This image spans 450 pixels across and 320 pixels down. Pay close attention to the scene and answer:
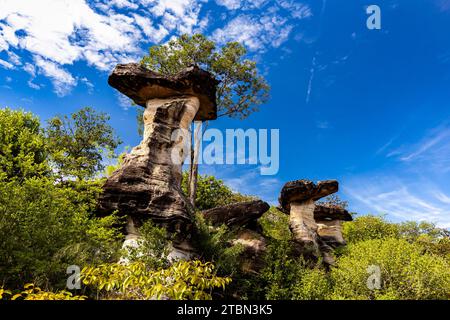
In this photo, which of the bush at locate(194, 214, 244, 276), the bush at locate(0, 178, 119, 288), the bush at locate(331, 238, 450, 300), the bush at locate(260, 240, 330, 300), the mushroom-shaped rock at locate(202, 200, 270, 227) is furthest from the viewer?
the mushroom-shaped rock at locate(202, 200, 270, 227)

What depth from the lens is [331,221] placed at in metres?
26.4

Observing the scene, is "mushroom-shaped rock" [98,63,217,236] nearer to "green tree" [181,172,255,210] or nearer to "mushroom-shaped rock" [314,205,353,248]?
"green tree" [181,172,255,210]

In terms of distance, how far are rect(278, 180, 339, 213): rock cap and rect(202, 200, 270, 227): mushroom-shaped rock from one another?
17.8ft

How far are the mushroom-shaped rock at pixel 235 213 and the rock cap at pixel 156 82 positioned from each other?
6184 mm

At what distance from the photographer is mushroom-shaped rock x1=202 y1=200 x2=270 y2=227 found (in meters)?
15.5

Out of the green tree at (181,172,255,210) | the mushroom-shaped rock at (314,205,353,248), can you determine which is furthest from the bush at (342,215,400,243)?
the green tree at (181,172,255,210)

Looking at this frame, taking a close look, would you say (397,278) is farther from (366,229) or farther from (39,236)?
(366,229)

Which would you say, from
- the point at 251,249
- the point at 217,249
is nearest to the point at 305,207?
the point at 251,249

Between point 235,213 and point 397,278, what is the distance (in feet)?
25.5

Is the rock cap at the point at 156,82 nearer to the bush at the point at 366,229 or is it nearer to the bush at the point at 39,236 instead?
the bush at the point at 39,236

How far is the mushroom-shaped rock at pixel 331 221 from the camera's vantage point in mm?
25594
